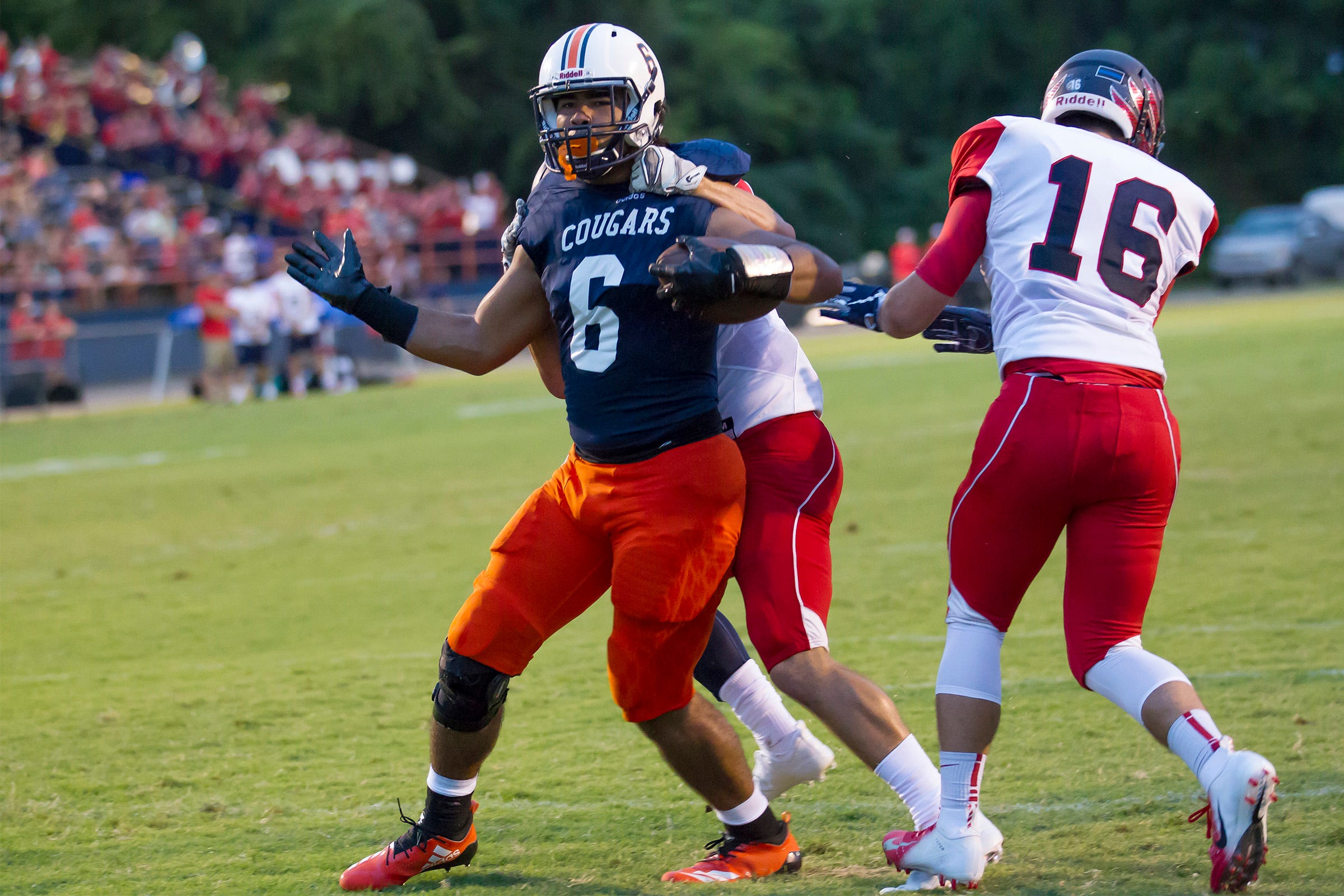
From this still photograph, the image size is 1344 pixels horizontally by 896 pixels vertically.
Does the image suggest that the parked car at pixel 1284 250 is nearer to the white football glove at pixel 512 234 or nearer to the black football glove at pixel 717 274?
the white football glove at pixel 512 234

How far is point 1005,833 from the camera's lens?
13.4 ft

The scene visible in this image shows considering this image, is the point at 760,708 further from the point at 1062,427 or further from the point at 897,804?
the point at 1062,427

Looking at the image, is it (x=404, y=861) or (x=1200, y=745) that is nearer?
(x=1200, y=745)

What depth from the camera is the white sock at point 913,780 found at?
382cm

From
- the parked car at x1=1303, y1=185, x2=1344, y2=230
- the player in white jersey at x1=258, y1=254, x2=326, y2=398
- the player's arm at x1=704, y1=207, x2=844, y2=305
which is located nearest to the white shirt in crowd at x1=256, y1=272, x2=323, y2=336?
the player in white jersey at x1=258, y1=254, x2=326, y2=398

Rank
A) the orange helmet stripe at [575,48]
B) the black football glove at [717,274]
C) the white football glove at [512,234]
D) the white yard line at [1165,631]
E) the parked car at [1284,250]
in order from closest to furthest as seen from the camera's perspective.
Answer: the black football glove at [717,274], the orange helmet stripe at [575,48], the white football glove at [512,234], the white yard line at [1165,631], the parked car at [1284,250]

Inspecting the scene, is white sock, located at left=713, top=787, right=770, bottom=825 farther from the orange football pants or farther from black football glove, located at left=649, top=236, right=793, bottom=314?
black football glove, located at left=649, top=236, right=793, bottom=314

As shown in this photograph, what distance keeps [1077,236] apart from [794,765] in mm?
1698

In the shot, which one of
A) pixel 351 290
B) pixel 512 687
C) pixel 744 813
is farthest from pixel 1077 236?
pixel 512 687

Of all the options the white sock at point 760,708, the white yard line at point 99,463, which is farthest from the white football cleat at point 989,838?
the white yard line at point 99,463

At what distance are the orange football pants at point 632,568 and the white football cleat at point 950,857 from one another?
0.70 meters

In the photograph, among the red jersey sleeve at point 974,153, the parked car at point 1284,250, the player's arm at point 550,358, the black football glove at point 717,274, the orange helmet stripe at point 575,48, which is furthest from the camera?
the parked car at point 1284,250

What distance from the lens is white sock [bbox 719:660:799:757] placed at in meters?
4.29

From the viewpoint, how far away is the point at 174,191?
90.3 ft
